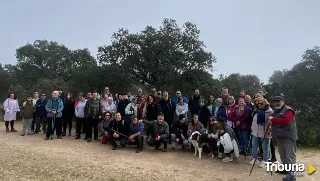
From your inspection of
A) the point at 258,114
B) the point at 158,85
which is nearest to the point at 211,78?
the point at 158,85

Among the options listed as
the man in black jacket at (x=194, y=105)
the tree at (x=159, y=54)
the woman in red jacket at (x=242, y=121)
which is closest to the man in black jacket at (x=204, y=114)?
the man in black jacket at (x=194, y=105)

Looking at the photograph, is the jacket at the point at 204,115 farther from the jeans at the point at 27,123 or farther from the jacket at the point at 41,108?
the jeans at the point at 27,123

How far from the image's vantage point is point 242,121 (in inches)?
340

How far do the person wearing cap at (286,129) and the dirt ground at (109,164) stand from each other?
0.69m

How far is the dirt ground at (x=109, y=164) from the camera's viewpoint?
6590 mm

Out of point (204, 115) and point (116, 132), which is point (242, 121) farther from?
point (116, 132)

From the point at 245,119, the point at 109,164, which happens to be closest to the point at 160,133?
the point at 109,164

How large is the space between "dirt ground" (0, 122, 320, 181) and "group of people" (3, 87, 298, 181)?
0.45 metres

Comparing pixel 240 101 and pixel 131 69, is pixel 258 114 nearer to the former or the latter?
pixel 240 101

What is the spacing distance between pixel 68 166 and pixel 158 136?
3165 mm

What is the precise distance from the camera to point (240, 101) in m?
8.67

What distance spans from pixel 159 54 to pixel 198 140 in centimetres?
1434

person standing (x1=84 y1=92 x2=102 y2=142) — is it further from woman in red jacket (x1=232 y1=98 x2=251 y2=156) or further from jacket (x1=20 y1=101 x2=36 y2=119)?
woman in red jacket (x1=232 y1=98 x2=251 y2=156)

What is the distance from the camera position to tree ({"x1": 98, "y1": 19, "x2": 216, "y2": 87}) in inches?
870
